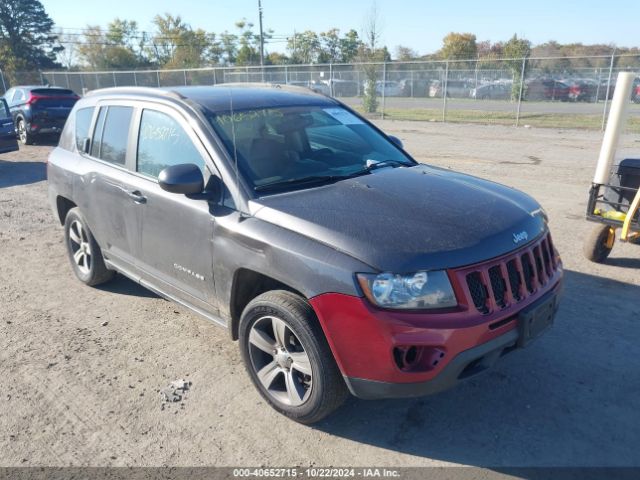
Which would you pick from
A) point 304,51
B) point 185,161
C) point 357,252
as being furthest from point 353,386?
point 304,51

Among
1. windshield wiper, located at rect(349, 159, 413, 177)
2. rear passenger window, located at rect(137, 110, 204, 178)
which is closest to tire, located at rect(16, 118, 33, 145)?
rear passenger window, located at rect(137, 110, 204, 178)

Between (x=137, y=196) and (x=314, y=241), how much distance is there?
Result: 1.80 metres

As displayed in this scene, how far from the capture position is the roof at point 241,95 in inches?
154

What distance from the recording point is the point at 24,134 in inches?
646

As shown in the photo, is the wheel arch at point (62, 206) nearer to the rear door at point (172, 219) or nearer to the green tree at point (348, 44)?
the rear door at point (172, 219)

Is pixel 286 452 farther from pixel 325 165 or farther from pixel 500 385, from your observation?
pixel 325 165

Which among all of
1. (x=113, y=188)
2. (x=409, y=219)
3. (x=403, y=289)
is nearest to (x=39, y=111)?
(x=113, y=188)

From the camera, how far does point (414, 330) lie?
102 inches

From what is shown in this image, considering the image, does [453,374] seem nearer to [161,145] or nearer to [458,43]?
[161,145]

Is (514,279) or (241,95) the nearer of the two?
(514,279)

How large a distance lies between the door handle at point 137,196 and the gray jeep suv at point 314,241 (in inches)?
0.6

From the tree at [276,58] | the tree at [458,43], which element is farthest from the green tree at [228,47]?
the tree at [458,43]

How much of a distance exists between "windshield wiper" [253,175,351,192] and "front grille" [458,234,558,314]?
4.17 ft

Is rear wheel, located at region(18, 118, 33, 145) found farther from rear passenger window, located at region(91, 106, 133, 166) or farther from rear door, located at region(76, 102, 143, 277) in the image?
rear passenger window, located at region(91, 106, 133, 166)
